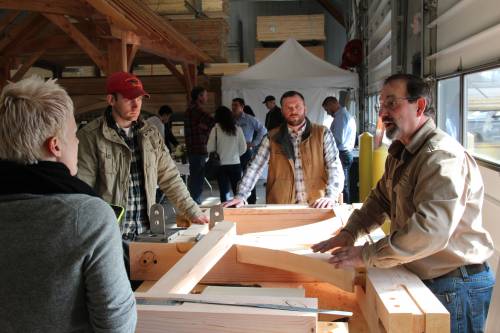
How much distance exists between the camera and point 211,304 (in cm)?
138

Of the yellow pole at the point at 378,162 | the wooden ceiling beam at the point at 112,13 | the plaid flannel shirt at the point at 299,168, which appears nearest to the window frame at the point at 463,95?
the yellow pole at the point at 378,162

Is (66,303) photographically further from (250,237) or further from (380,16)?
(380,16)

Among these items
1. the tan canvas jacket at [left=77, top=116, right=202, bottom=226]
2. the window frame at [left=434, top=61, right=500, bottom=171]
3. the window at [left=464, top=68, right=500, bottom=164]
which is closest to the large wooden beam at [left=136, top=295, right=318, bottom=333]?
the tan canvas jacket at [left=77, top=116, right=202, bottom=226]

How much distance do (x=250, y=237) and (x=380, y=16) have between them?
8.69 m

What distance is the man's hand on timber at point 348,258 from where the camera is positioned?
1812mm

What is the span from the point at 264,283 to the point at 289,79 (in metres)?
8.65

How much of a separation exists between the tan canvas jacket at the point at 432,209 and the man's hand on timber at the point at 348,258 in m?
0.04

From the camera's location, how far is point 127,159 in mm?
2926

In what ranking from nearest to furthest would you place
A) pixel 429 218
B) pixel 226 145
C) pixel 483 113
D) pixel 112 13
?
pixel 429 218
pixel 483 113
pixel 112 13
pixel 226 145

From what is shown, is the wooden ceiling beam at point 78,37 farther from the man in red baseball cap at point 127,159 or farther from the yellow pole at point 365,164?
the man in red baseball cap at point 127,159

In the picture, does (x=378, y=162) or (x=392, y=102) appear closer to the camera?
(x=392, y=102)

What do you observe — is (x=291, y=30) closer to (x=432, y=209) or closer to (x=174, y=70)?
(x=174, y=70)

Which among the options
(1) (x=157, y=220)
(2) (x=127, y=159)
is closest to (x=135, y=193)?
(2) (x=127, y=159)

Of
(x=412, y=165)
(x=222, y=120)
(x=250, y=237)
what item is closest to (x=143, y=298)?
(x=250, y=237)
